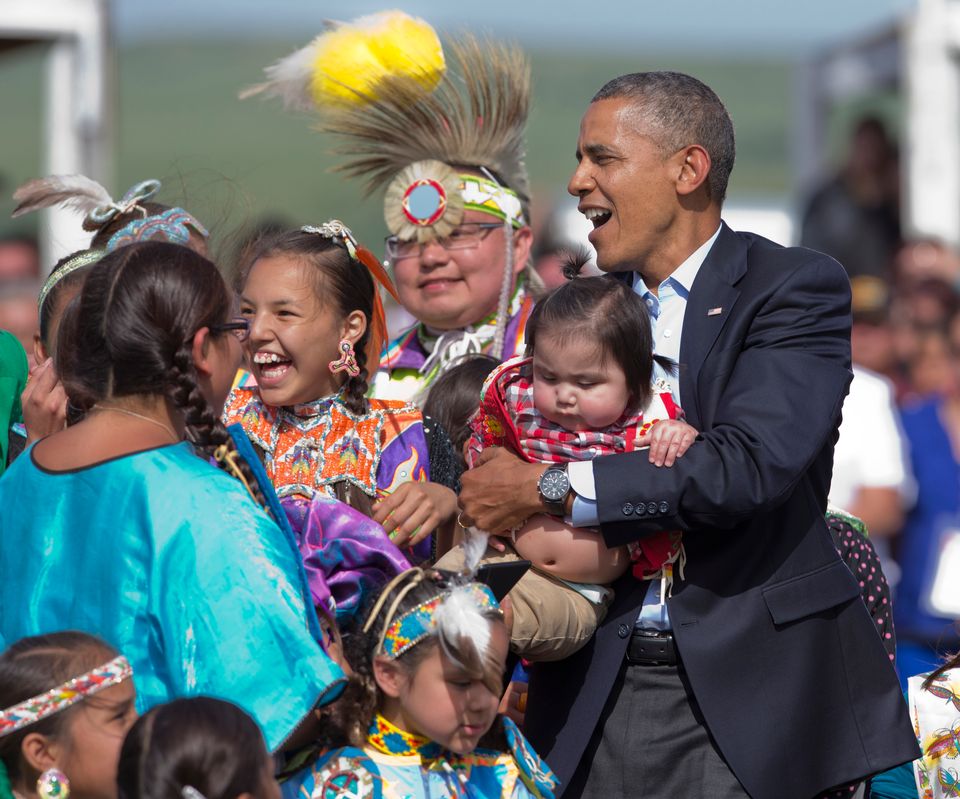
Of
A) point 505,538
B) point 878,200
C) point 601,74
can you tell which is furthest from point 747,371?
point 601,74

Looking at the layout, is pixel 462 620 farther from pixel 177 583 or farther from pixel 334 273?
pixel 334 273

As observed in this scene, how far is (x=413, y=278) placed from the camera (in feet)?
16.3

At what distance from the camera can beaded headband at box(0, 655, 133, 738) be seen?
2.87 meters

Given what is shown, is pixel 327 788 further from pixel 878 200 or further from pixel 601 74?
pixel 601 74

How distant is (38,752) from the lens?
2.89 metres

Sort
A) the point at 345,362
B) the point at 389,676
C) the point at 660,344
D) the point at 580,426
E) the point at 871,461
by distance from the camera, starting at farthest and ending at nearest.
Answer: the point at 871,461, the point at 345,362, the point at 660,344, the point at 580,426, the point at 389,676

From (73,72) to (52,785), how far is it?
20.5ft

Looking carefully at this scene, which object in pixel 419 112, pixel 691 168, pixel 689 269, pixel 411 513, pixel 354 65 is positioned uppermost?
→ pixel 354 65

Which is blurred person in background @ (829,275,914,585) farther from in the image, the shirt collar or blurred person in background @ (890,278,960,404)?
the shirt collar

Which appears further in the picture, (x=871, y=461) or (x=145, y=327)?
(x=871, y=461)

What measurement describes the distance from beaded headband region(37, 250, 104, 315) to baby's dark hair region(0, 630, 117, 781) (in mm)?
1366

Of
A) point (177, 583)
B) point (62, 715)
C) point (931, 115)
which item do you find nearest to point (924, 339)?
point (931, 115)

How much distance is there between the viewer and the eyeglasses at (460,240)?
4934mm

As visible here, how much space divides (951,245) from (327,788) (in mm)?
7933
